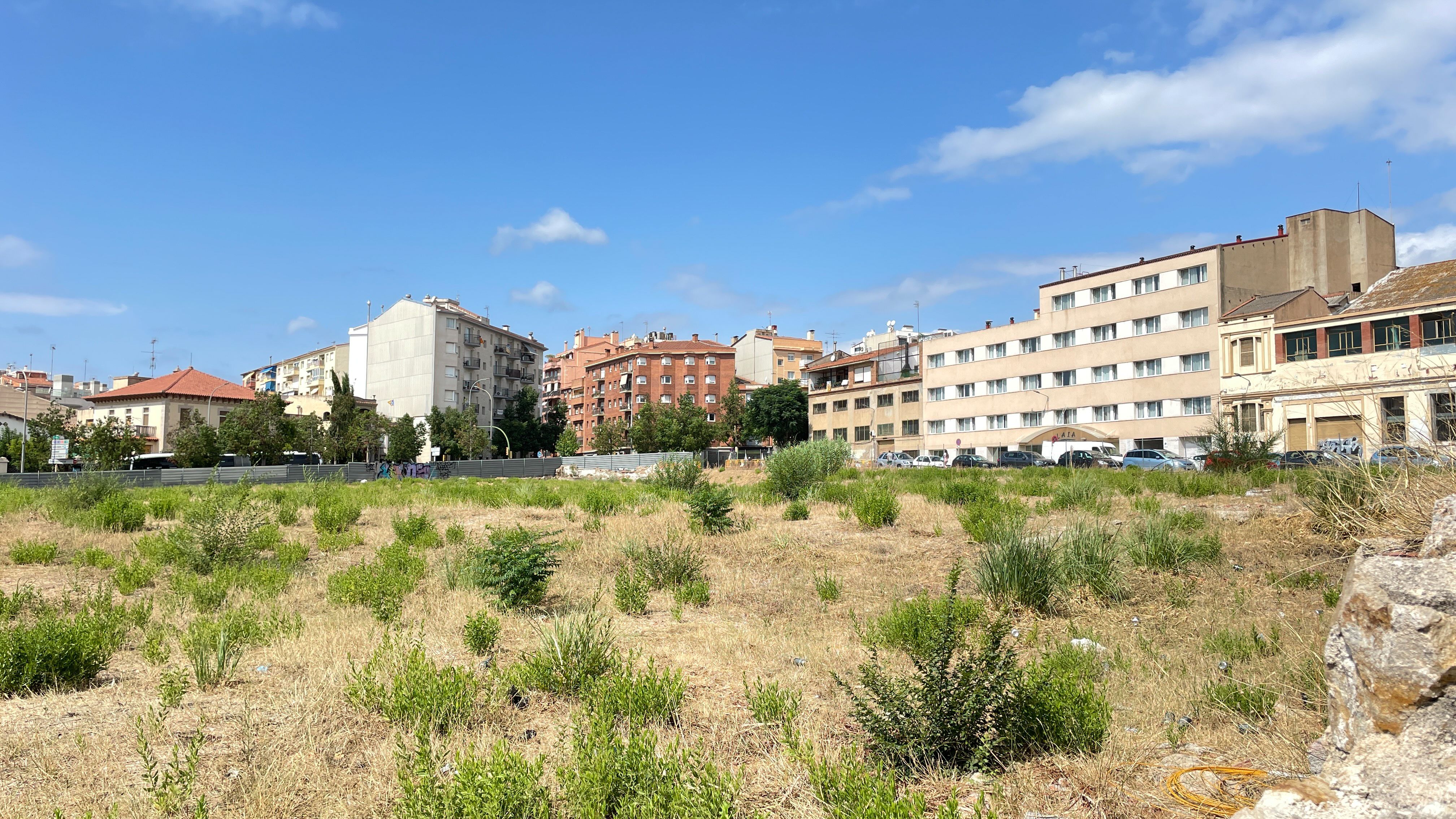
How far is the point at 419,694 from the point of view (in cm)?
593

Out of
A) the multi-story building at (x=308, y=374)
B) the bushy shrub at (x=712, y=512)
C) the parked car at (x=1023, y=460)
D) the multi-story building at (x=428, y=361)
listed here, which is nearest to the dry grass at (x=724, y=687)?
the bushy shrub at (x=712, y=512)

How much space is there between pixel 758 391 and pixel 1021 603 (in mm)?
87050

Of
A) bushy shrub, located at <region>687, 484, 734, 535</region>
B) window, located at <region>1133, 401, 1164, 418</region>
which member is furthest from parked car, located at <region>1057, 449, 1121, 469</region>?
bushy shrub, located at <region>687, 484, 734, 535</region>

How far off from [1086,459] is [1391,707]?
46298mm

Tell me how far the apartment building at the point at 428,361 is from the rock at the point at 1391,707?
8840 cm

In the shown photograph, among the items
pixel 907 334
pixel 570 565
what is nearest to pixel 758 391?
pixel 907 334

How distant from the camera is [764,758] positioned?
5.15m

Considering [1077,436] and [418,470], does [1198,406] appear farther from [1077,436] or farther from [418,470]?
[418,470]

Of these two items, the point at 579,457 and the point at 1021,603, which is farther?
the point at 579,457

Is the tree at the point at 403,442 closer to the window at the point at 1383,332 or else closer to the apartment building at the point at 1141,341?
the apartment building at the point at 1141,341

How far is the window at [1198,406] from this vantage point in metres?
52.7

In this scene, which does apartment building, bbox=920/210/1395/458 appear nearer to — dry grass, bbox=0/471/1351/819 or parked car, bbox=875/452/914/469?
parked car, bbox=875/452/914/469

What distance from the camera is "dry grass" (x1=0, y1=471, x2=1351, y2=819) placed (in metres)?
4.66

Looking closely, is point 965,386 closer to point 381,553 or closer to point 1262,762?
point 381,553
